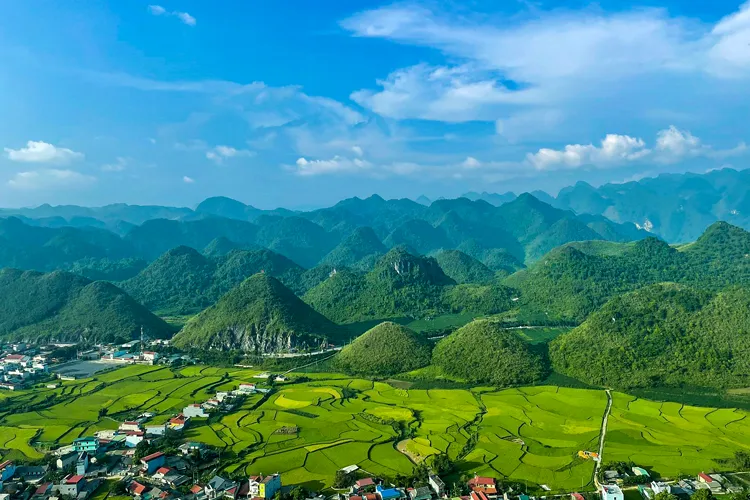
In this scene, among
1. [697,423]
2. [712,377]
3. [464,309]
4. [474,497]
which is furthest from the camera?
[464,309]

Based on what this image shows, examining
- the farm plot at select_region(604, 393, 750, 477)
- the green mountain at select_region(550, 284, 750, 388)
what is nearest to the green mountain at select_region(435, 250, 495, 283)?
the green mountain at select_region(550, 284, 750, 388)

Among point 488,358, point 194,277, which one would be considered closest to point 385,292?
point 488,358

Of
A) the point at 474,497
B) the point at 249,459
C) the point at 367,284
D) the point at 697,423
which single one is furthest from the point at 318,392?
the point at 367,284

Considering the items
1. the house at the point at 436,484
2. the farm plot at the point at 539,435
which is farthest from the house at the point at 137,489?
the farm plot at the point at 539,435

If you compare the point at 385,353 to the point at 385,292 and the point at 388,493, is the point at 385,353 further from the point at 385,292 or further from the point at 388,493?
the point at 385,292

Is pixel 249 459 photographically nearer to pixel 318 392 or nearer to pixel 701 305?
pixel 318 392
